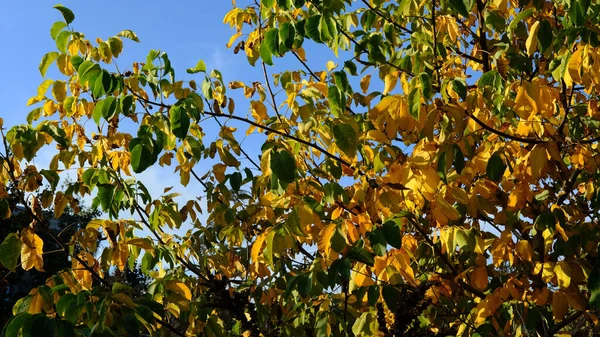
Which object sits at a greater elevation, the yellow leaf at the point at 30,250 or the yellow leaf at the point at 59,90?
the yellow leaf at the point at 59,90

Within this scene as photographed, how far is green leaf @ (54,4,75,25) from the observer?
2.91 m

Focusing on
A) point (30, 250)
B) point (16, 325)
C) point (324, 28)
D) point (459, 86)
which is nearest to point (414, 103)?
point (459, 86)

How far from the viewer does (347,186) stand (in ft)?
9.68

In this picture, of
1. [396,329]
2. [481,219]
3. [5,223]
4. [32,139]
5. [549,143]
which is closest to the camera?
[396,329]

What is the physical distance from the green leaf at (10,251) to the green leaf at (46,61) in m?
0.75

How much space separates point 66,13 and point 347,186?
4.75 ft

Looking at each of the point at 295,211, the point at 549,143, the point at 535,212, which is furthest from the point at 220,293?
the point at 535,212

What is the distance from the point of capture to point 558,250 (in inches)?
A: 116

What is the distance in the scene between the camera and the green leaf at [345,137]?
2.32 metres

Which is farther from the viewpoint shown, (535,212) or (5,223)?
(5,223)

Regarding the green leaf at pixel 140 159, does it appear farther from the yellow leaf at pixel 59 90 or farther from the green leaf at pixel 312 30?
the yellow leaf at pixel 59 90

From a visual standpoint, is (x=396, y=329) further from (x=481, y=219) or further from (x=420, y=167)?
(x=481, y=219)

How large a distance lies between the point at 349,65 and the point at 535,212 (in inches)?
52.5

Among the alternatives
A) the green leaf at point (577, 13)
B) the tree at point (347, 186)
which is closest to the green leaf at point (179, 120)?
the tree at point (347, 186)
